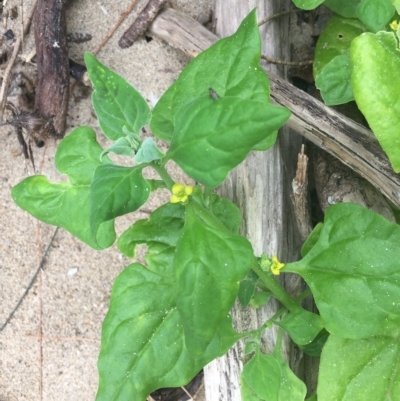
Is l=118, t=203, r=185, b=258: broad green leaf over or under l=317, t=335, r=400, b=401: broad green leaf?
over

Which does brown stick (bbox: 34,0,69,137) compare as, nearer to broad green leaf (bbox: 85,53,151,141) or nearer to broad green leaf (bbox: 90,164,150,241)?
broad green leaf (bbox: 85,53,151,141)

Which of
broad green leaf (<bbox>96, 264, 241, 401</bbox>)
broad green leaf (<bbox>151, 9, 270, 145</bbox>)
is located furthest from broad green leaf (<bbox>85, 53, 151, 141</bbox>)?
broad green leaf (<bbox>96, 264, 241, 401</bbox>)

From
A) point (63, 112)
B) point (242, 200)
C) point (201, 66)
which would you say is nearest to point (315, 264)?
point (242, 200)

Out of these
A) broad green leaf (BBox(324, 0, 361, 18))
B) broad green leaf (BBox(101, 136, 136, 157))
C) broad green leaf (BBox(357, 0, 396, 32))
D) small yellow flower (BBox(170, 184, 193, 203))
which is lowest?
small yellow flower (BBox(170, 184, 193, 203))

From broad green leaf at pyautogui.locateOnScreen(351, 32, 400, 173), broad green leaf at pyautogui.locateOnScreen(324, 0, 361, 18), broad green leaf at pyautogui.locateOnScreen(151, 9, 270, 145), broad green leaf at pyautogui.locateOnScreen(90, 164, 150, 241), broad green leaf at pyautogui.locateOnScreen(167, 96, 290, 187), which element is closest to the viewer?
broad green leaf at pyautogui.locateOnScreen(167, 96, 290, 187)

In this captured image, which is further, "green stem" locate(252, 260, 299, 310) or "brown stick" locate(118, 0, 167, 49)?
"brown stick" locate(118, 0, 167, 49)

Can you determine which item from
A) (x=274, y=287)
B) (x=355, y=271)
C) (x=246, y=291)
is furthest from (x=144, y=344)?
(x=355, y=271)

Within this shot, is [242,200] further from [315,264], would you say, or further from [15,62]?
[15,62]

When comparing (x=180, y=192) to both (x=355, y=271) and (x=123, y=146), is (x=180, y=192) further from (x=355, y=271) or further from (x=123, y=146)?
(x=355, y=271)
